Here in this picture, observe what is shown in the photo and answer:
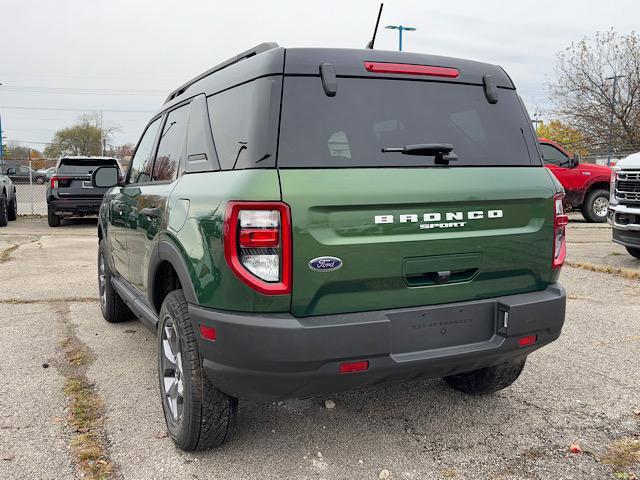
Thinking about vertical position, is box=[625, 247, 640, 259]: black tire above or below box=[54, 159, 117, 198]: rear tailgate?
below

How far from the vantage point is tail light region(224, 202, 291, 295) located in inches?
89.2

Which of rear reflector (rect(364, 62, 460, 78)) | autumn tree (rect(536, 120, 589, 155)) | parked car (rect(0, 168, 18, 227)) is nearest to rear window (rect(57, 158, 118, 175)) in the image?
parked car (rect(0, 168, 18, 227))

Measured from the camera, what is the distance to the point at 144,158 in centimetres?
424

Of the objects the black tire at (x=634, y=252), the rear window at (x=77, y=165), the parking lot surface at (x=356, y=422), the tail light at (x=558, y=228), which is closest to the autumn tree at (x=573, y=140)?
the black tire at (x=634, y=252)

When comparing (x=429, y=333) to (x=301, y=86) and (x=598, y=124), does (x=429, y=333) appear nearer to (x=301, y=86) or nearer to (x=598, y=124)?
(x=301, y=86)

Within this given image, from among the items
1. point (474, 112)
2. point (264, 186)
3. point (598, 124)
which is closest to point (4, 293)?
point (264, 186)

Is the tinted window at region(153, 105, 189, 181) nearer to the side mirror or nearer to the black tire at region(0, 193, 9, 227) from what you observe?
the side mirror

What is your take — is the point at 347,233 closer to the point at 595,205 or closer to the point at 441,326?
the point at 441,326

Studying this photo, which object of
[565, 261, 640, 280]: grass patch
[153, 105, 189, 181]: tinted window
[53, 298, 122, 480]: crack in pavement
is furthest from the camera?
[565, 261, 640, 280]: grass patch

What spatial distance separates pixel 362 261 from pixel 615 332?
3.42 m

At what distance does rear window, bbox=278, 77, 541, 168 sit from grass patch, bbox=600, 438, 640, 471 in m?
1.51

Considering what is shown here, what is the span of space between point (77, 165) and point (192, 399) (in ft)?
41.0

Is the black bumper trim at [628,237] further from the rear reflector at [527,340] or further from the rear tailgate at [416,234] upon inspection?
the rear reflector at [527,340]

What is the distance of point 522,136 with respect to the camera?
9.66 feet
